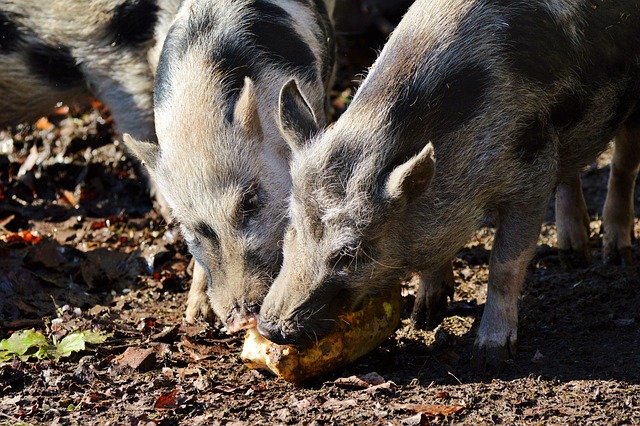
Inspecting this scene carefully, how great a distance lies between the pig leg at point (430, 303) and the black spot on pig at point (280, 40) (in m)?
1.44

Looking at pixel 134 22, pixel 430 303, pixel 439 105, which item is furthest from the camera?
pixel 134 22

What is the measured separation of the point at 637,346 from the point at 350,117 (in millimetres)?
1922

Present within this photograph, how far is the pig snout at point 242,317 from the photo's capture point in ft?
17.4

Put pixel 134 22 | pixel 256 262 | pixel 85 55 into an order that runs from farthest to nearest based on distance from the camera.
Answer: pixel 85 55 → pixel 134 22 → pixel 256 262

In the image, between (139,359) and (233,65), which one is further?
(233,65)

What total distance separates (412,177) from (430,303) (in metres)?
1.42

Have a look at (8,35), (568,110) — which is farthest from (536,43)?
(8,35)

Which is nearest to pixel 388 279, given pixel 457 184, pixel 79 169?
pixel 457 184

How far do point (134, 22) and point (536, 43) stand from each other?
3.28 meters

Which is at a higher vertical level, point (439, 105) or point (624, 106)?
point (624, 106)

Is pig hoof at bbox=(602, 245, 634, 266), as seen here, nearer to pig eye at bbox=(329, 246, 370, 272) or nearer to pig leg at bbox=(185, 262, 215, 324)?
pig eye at bbox=(329, 246, 370, 272)

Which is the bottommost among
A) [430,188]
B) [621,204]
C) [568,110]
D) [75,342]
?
[75,342]

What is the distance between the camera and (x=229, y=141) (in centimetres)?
569

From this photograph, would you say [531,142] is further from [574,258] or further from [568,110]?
[574,258]
